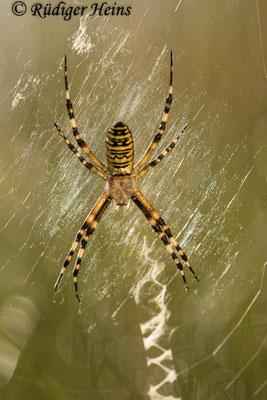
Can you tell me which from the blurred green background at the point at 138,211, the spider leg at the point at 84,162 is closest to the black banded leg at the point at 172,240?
the blurred green background at the point at 138,211

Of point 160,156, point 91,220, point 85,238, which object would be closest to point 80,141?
point 160,156

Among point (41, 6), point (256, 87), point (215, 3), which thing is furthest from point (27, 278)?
point (215, 3)

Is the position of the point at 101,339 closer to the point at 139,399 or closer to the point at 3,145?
the point at 139,399

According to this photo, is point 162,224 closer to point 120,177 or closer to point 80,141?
point 120,177

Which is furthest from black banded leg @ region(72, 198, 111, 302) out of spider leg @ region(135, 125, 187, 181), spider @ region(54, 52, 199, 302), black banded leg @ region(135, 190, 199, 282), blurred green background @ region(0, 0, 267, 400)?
spider leg @ region(135, 125, 187, 181)

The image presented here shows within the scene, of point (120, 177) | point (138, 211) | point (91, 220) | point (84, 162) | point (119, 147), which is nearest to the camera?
point (119, 147)

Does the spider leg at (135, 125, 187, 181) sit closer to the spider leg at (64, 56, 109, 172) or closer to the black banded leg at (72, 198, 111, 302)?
the spider leg at (64, 56, 109, 172)
